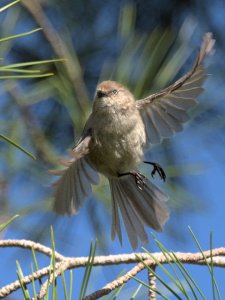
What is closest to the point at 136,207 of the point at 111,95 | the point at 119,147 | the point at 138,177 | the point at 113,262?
the point at 138,177

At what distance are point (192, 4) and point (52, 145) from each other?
0.57 m

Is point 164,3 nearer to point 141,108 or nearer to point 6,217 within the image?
point 141,108

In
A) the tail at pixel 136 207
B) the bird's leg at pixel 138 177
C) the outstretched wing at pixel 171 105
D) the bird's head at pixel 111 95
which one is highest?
the bird's head at pixel 111 95

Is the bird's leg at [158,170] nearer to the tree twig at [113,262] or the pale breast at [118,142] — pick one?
the pale breast at [118,142]

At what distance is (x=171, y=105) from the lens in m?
2.12

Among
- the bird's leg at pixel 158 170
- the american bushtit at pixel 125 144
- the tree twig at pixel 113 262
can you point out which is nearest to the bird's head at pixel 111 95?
the american bushtit at pixel 125 144

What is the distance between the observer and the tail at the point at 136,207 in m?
2.11

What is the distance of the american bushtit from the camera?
1.95 meters

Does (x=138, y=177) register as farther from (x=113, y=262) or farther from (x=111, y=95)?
(x=113, y=262)

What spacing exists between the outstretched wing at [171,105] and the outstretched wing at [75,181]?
0.19m

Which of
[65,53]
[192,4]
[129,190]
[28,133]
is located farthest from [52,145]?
[192,4]

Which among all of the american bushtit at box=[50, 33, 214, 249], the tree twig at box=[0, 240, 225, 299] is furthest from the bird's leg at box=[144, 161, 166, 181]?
the tree twig at box=[0, 240, 225, 299]

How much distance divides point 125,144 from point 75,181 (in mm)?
180

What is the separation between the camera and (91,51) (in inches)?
81.8
